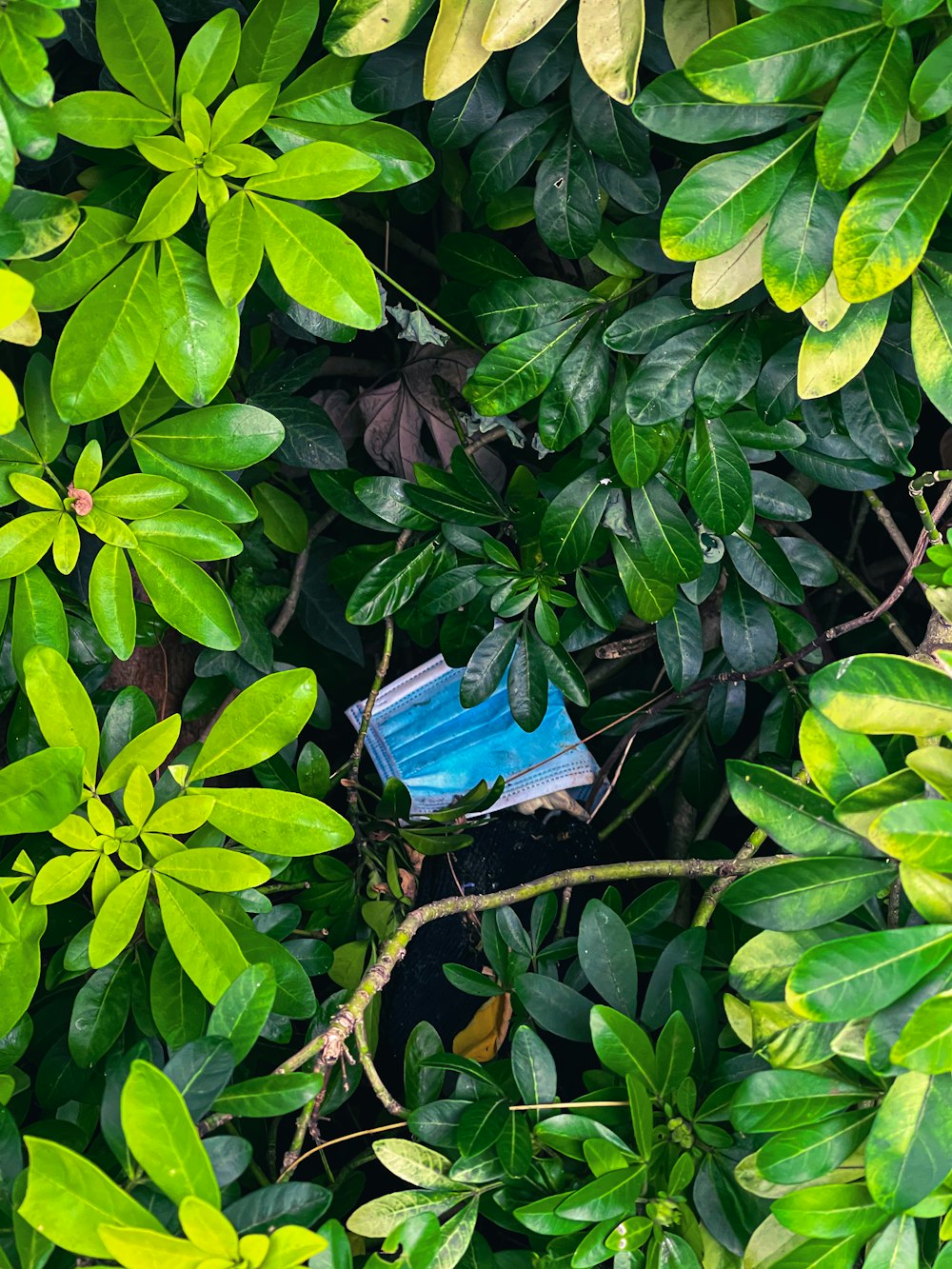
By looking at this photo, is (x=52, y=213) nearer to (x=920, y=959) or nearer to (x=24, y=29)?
(x=24, y=29)

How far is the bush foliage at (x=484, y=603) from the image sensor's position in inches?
29.3

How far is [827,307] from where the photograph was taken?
88 centimetres

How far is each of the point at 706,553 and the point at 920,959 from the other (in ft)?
2.15

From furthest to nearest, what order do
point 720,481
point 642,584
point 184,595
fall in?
point 642,584 → point 720,481 → point 184,595

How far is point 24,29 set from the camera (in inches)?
28.5

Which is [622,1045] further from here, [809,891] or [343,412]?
[343,412]

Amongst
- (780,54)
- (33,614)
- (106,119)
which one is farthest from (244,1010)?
(780,54)

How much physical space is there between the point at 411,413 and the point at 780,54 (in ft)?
2.55

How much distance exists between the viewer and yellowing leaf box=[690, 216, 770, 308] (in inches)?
36.0

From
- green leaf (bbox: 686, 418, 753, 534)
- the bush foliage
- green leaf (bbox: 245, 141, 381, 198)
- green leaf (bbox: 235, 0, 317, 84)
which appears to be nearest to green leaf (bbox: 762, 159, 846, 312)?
the bush foliage

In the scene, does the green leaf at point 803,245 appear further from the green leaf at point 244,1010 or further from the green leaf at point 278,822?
the green leaf at point 244,1010

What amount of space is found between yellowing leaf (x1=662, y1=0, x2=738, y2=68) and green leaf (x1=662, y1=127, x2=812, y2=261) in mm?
114

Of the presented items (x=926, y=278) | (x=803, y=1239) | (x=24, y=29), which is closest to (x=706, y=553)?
(x=926, y=278)

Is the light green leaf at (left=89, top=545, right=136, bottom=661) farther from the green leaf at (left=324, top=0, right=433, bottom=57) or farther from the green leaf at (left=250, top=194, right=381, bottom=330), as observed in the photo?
the green leaf at (left=324, top=0, right=433, bottom=57)
